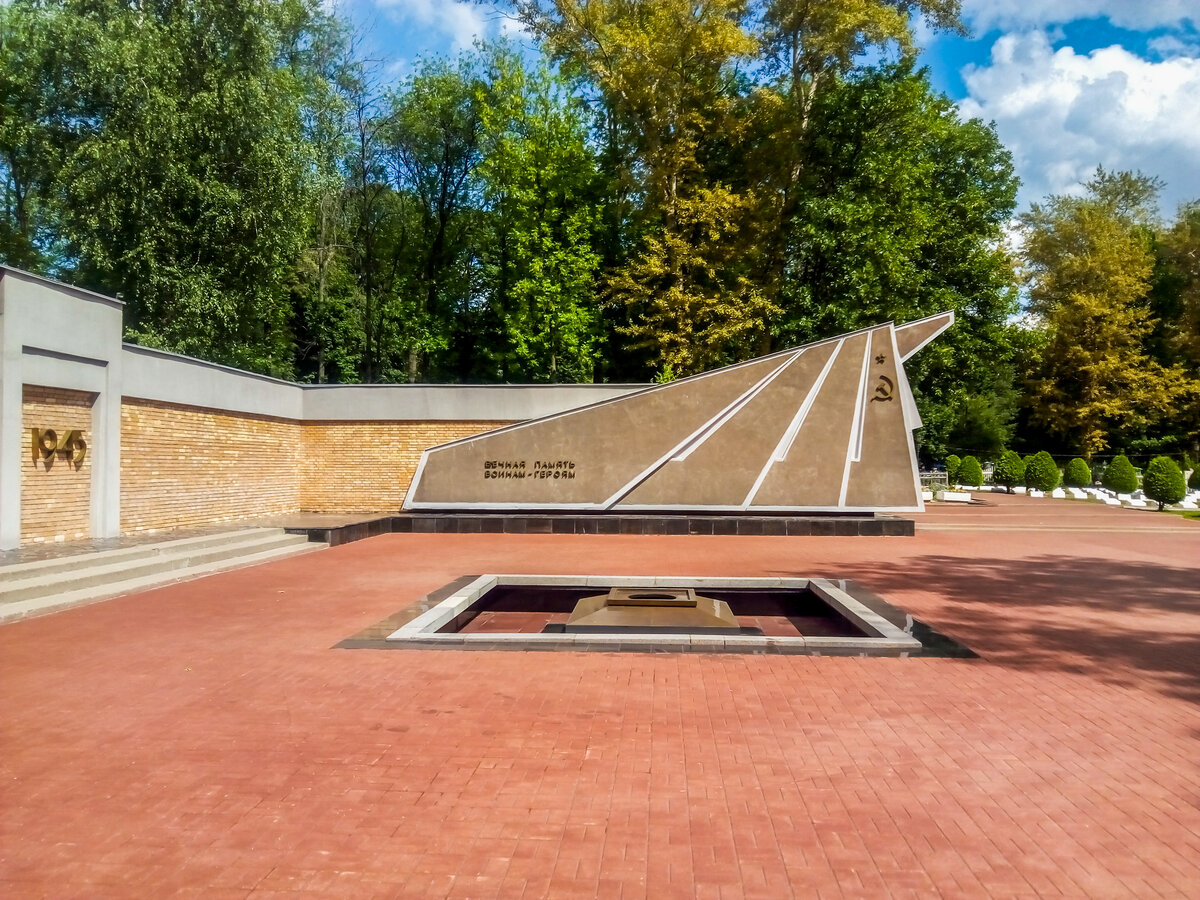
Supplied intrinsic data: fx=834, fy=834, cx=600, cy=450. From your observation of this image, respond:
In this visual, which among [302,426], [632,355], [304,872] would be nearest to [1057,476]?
[632,355]

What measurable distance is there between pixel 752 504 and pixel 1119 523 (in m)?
9.74

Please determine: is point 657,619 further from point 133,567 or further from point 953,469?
point 953,469

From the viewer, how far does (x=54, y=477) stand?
11.8 metres

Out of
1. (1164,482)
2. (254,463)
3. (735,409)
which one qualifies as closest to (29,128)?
(254,463)

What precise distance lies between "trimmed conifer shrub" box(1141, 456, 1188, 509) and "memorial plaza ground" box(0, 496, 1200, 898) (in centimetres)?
1906

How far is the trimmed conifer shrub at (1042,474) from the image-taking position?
30703 millimetres

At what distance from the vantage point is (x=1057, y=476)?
30828mm

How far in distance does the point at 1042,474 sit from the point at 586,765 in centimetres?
3113

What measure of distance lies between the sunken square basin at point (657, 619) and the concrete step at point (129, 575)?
12.6 feet

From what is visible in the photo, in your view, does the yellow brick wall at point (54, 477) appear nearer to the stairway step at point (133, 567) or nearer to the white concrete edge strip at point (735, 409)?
the stairway step at point (133, 567)

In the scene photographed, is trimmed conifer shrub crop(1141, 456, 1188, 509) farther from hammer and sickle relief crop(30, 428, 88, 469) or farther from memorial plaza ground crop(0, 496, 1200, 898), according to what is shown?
hammer and sickle relief crop(30, 428, 88, 469)

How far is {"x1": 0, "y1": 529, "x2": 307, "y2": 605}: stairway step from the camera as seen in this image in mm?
8508

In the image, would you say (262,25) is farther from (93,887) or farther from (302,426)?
(93,887)

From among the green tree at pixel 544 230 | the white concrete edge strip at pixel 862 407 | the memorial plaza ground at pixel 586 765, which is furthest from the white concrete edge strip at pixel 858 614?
the green tree at pixel 544 230
